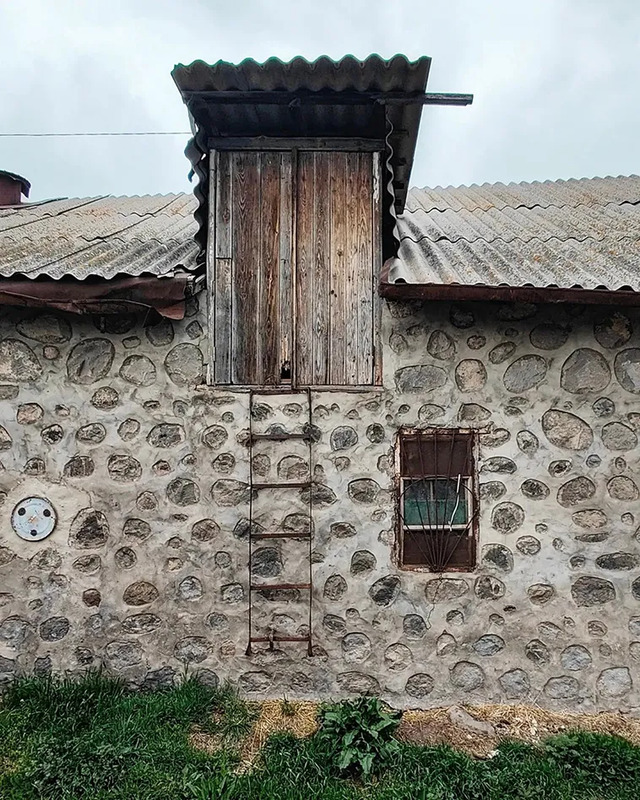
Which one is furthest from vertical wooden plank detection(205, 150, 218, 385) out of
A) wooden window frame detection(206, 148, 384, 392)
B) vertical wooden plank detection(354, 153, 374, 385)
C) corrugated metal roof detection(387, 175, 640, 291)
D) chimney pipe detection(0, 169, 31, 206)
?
chimney pipe detection(0, 169, 31, 206)

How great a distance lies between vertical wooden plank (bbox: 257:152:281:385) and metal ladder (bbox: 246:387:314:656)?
20cm

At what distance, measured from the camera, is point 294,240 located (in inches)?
158

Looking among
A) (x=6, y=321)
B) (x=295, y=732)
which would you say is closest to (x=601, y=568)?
(x=295, y=732)

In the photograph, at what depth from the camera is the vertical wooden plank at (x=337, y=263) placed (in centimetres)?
393

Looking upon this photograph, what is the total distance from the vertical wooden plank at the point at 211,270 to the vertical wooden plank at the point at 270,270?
325 millimetres

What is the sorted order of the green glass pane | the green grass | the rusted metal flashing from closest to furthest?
1. the green grass
2. the rusted metal flashing
3. the green glass pane

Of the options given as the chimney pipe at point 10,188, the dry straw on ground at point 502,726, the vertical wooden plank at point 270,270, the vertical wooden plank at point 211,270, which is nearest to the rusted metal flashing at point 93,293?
the vertical wooden plank at point 211,270

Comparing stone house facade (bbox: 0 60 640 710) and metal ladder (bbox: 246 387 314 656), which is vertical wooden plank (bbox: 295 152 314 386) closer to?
stone house facade (bbox: 0 60 640 710)

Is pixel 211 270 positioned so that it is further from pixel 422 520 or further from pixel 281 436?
pixel 422 520

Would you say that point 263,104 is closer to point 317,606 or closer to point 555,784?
point 317,606

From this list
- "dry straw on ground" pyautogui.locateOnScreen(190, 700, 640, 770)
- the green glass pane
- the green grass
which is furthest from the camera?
the green glass pane

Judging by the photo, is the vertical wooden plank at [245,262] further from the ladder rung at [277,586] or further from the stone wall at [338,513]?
the ladder rung at [277,586]

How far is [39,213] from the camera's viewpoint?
614cm

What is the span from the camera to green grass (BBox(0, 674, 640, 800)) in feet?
9.68
